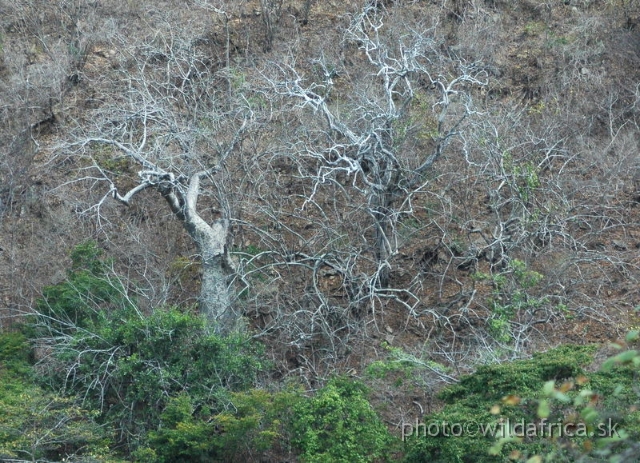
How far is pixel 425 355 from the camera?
421 inches

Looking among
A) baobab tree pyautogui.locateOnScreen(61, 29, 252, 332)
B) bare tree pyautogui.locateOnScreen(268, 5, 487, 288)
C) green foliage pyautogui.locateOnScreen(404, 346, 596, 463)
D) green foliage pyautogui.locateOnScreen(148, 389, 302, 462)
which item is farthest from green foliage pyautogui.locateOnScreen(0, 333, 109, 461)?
bare tree pyautogui.locateOnScreen(268, 5, 487, 288)

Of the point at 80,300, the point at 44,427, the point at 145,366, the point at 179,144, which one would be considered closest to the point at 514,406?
the point at 145,366

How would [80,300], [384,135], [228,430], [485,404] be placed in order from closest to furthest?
1. [485,404]
2. [228,430]
3. [80,300]
4. [384,135]

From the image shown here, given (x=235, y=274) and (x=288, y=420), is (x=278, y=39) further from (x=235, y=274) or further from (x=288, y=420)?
(x=288, y=420)

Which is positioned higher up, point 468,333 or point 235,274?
point 235,274

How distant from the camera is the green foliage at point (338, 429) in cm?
889

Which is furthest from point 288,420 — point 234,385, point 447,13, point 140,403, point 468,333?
point 447,13

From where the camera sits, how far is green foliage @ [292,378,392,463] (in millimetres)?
8891

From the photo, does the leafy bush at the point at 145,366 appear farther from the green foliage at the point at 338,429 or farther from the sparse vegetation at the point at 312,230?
the green foliage at the point at 338,429

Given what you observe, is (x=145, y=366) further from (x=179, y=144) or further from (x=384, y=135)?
(x=384, y=135)

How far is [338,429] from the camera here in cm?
891

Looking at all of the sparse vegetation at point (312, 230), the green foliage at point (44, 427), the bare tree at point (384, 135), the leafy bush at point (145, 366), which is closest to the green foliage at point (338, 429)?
the sparse vegetation at point (312, 230)

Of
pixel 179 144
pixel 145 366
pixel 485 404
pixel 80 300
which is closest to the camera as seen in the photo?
pixel 485 404

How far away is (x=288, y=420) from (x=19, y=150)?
786 centimetres
